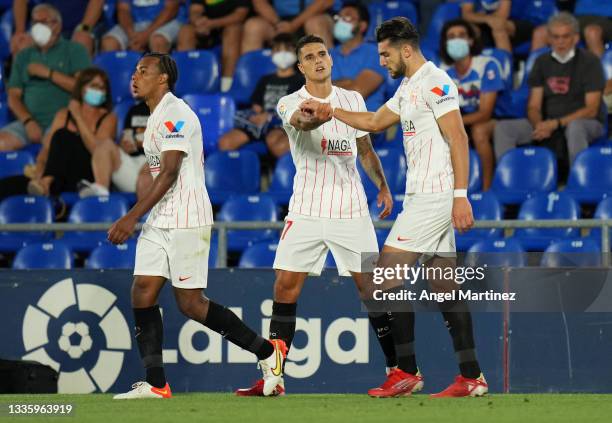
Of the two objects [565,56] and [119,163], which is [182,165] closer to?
[119,163]

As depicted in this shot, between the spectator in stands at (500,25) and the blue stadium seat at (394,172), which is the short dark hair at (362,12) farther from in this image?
the blue stadium seat at (394,172)

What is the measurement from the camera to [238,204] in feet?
37.2

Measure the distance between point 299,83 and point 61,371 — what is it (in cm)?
403

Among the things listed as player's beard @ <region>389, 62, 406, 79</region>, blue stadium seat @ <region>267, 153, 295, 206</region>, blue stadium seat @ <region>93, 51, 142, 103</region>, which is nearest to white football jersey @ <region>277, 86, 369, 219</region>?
player's beard @ <region>389, 62, 406, 79</region>

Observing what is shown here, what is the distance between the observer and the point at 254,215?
11.2 meters

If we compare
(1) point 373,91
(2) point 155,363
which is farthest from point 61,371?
(1) point 373,91

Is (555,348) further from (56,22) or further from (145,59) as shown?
(56,22)

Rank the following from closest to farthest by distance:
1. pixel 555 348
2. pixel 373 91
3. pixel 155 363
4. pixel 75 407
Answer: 1. pixel 75 407
2. pixel 155 363
3. pixel 555 348
4. pixel 373 91

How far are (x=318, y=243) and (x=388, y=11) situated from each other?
6.33 metres

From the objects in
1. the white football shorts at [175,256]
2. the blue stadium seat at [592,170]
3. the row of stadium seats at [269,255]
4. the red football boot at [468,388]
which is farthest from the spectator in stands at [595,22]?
the white football shorts at [175,256]

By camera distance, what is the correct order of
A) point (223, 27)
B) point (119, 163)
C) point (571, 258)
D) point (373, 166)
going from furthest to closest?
point (223, 27)
point (119, 163)
point (571, 258)
point (373, 166)

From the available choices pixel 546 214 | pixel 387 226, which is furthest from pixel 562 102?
pixel 387 226

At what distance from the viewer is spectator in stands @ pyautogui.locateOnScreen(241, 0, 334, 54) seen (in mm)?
13266

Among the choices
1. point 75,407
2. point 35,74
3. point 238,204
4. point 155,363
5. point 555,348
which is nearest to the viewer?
point 75,407
